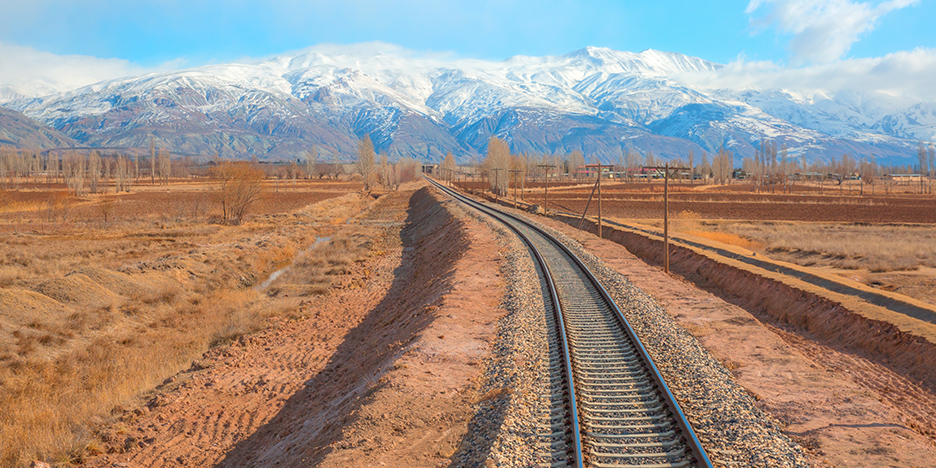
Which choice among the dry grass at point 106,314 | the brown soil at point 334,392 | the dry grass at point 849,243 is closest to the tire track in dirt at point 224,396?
the brown soil at point 334,392

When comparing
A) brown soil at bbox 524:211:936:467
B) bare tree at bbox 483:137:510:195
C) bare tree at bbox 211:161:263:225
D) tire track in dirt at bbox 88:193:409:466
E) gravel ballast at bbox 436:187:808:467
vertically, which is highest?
bare tree at bbox 483:137:510:195

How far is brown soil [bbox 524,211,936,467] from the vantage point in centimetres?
792

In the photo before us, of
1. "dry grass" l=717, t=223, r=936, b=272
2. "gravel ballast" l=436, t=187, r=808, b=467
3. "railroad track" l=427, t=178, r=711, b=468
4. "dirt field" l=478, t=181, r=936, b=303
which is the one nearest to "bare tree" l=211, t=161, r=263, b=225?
"dirt field" l=478, t=181, r=936, b=303

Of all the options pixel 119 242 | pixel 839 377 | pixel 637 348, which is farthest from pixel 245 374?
pixel 119 242

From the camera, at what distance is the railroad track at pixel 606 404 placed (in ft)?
24.5

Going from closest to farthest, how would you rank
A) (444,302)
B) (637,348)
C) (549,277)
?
(637,348), (444,302), (549,277)

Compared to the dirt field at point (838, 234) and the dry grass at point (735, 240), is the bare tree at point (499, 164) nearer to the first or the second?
the dirt field at point (838, 234)

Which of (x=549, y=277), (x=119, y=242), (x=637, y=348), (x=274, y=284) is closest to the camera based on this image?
(x=637, y=348)

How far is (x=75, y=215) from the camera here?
61938 mm

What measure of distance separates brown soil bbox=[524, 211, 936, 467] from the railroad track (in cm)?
172

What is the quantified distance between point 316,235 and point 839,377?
42376 millimetres

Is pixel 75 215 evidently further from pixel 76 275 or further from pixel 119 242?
pixel 76 275

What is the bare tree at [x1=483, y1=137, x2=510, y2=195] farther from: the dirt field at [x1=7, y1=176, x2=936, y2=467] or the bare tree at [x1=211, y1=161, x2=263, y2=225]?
the dirt field at [x1=7, y1=176, x2=936, y2=467]

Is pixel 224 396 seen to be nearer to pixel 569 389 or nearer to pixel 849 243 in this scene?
pixel 569 389
